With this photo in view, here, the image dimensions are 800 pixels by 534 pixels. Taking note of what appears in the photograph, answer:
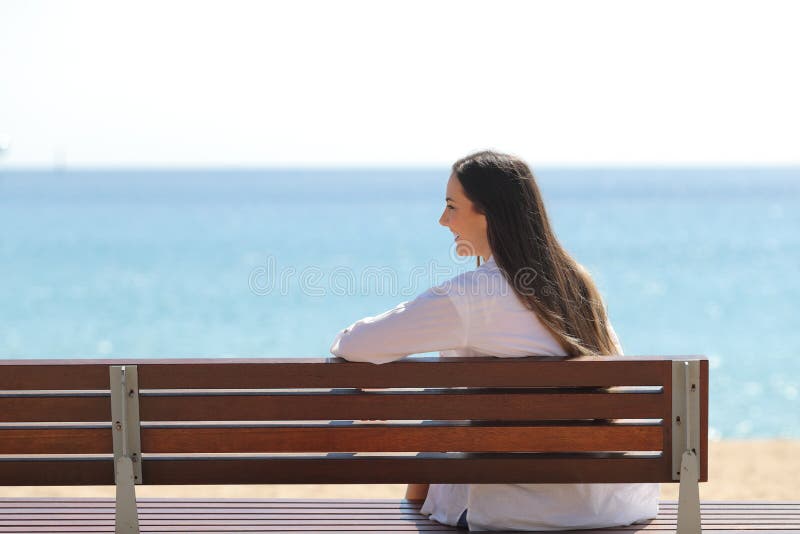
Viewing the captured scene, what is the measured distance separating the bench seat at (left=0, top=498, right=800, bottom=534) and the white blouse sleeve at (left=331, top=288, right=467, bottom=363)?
0.65 meters

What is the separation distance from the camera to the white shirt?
2.91 metres

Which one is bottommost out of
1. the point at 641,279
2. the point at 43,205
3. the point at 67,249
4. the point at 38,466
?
the point at 38,466

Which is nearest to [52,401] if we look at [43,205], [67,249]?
[67,249]

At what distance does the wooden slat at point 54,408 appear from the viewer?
291 cm

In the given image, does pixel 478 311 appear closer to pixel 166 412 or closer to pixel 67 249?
pixel 166 412

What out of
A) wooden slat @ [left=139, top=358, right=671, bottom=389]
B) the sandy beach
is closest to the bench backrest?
wooden slat @ [left=139, top=358, right=671, bottom=389]

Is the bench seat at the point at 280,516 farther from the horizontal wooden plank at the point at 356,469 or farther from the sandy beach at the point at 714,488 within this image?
the sandy beach at the point at 714,488

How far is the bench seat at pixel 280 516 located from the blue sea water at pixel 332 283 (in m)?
10.6

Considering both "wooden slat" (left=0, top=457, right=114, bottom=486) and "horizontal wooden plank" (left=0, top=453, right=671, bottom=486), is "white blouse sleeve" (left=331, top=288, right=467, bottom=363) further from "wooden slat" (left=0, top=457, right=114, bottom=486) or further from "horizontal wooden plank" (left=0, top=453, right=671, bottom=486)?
"wooden slat" (left=0, top=457, right=114, bottom=486)

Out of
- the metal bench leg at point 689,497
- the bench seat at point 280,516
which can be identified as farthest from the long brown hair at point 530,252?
the bench seat at point 280,516

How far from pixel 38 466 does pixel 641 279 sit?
109ft

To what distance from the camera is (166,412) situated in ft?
9.63

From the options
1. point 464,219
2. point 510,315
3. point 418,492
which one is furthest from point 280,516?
point 464,219

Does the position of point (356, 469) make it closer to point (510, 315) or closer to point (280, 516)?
point (280, 516)
